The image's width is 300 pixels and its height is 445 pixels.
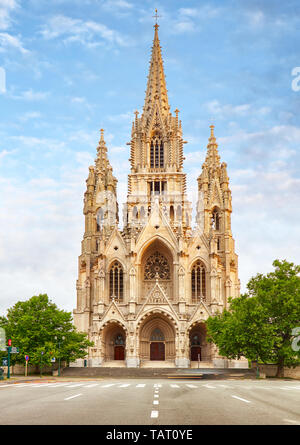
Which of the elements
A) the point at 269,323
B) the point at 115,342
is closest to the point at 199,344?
the point at 115,342

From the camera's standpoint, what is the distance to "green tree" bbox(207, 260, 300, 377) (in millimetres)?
39562

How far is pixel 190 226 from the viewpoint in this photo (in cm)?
6756

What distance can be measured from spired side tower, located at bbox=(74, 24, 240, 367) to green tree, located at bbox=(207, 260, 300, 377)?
14.8 m

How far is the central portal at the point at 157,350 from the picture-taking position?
59.2 meters

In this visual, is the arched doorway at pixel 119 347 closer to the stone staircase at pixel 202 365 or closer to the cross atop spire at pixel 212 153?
the stone staircase at pixel 202 365

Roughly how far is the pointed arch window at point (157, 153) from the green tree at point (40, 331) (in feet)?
93.8

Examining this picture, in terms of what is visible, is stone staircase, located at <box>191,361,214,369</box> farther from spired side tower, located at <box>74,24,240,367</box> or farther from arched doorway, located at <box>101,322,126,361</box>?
arched doorway, located at <box>101,322,126,361</box>

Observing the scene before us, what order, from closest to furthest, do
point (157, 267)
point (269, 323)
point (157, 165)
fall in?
point (269, 323)
point (157, 267)
point (157, 165)

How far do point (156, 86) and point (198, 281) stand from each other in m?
30.3

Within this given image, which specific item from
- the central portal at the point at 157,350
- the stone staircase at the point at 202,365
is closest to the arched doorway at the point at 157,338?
the central portal at the point at 157,350

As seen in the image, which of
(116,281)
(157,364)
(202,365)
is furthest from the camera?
(116,281)

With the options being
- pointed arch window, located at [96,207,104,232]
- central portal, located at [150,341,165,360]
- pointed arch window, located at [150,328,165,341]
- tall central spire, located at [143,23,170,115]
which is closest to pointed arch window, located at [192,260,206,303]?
pointed arch window, located at [150,328,165,341]

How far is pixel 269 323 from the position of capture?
41.3 metres

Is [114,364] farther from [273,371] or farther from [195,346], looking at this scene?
[273,371]
